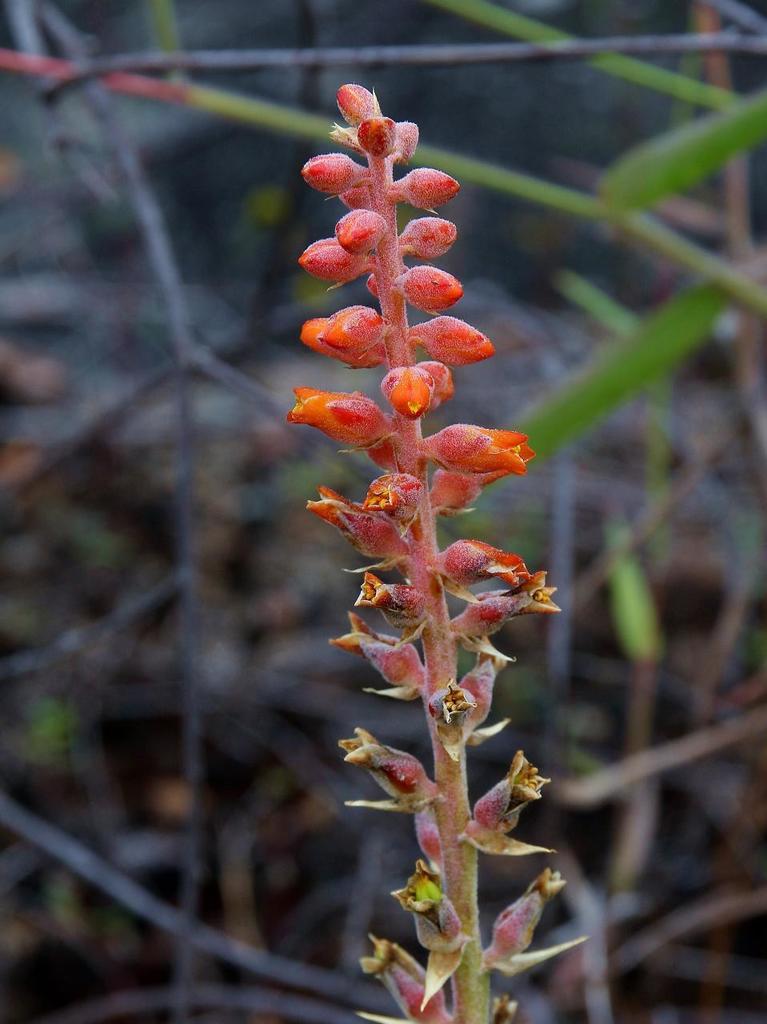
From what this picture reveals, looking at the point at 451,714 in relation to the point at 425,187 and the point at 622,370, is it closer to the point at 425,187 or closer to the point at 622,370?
the point at 425,187

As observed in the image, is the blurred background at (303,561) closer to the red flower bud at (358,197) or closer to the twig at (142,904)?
the twig at (142,904)

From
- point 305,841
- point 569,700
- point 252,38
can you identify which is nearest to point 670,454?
point 569,700

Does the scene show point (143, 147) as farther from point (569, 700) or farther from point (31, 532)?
point (569, 700)

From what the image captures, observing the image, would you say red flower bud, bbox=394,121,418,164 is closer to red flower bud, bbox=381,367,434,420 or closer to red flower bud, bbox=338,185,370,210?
red flower bud, bbox=338,185,370,210

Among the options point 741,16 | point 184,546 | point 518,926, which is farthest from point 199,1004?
point 741,16

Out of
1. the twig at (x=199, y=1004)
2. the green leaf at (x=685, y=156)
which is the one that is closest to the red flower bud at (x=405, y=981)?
the twig at (x=199, y=1004)

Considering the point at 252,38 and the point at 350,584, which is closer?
the point at 350,584
